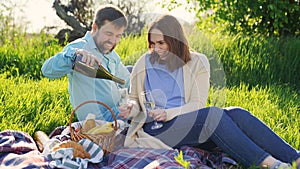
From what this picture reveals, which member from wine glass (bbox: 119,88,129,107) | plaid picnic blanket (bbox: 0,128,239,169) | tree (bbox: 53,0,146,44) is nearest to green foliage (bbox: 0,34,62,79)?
tree (bbox: 53,0,146,44)

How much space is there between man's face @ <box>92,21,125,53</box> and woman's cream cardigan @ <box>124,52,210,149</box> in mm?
214

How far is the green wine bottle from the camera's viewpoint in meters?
3.29

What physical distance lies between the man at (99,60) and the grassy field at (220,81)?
26 cm

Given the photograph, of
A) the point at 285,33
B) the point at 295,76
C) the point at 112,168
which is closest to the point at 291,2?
the point at 285,33

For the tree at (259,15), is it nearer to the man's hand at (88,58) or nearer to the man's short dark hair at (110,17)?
the man's short dark hair at (110,17)

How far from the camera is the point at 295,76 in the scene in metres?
5.84

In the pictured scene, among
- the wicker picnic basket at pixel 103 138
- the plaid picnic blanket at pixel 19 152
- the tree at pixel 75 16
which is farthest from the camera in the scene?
the tree at pixel 75 16

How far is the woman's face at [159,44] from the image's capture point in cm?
332

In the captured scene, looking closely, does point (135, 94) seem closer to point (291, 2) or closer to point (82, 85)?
point (82, 85)

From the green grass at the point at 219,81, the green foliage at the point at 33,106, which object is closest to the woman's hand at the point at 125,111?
the green grass at the point at 219,81

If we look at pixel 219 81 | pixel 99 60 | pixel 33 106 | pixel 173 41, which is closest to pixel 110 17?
pixel 99 60

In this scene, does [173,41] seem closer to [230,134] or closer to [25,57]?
[230,134]

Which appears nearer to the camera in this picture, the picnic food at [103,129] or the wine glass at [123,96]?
the picnic food at [103,129]

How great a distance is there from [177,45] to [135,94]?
411mm
